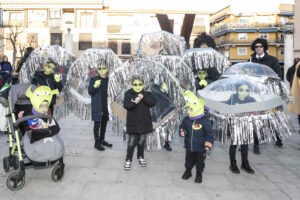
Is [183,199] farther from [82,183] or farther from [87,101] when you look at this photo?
[87,101]

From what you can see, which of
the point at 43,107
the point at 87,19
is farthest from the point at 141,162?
the point at 87,19

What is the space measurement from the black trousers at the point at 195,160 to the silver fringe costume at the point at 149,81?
0.77 m

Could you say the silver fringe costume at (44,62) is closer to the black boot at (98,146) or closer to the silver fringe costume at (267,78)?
the black boot at (98,146)

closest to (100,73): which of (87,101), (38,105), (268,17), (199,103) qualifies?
(87,101)

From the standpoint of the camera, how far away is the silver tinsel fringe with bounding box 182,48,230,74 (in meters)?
5.19

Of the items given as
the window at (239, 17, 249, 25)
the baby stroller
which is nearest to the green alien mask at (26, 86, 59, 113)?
the baby stroller

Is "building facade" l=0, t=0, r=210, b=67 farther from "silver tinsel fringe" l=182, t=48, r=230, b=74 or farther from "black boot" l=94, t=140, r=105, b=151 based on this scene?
"black boot" l=94, t=140, r=105, b=151

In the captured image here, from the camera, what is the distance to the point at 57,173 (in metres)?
3.70

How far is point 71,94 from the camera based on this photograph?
223 inches

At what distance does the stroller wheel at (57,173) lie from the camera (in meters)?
3.64

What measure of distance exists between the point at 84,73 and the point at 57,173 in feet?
7.82

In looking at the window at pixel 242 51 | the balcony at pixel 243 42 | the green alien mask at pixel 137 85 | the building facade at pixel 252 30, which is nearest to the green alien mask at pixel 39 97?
the green alien mask at pixel 137 85

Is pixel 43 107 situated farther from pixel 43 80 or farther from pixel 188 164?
pixel 188 164

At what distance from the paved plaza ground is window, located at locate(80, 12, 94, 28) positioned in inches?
1251
